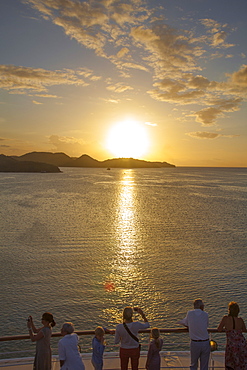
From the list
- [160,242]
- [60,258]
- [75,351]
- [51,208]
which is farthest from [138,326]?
[51,208]

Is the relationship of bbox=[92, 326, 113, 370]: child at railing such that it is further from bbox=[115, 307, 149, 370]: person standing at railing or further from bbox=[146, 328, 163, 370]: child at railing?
bbox=[146, 328, 163, 370]: child at railing

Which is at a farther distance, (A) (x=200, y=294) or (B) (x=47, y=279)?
(B) (x=47, y=279)

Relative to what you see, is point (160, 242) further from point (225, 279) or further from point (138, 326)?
point (138, 326)

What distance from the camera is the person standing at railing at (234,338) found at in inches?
226

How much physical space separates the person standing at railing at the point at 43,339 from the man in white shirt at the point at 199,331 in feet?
8.83

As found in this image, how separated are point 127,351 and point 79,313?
36.6 feet

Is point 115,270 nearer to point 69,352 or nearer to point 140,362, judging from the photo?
point 140,362

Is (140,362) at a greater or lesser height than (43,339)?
lesser

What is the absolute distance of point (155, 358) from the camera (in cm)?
573

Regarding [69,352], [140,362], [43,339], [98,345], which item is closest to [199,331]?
[98,345]

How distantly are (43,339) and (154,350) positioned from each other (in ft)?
7.12

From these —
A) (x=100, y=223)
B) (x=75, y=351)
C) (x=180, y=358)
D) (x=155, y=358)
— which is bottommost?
(x=100, y=223)

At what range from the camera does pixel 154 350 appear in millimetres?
5668

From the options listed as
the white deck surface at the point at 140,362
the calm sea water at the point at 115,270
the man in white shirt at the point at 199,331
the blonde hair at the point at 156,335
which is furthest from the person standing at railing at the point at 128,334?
the white deck surface at the point at 140,362
